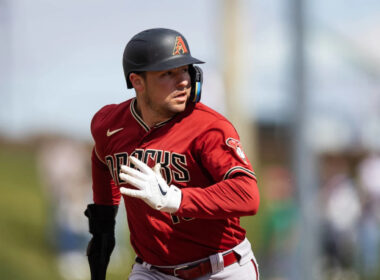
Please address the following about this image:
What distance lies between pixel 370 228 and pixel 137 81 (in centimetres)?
960

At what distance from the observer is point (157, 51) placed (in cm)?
418

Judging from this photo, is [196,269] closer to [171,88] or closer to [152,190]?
[152,190]

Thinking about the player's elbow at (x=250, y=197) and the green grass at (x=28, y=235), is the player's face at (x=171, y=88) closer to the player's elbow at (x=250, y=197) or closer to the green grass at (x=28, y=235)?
the player's elbow at (x=250, y=197)

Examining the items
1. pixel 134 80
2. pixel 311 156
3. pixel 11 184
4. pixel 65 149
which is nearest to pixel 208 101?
pixel 311 156

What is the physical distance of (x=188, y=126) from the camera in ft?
13.7

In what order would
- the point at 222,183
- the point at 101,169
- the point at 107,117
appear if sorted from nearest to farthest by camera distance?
the point at 222,183, the point at 107,117, the point at 101,169

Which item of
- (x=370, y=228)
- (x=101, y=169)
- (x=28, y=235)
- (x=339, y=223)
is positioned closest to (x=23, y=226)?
(x=28, y=235)

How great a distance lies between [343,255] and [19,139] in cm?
1105

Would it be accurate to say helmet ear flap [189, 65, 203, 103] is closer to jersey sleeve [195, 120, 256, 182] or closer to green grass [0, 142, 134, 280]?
jersey sleeve [195, 120, 256, 182]

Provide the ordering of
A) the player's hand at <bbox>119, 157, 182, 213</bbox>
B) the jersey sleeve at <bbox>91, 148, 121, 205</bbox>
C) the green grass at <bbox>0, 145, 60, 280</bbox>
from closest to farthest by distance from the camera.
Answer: the player's hand at <bbox>119, 157, 182, 213</bbox>, the jersey sleeve at <bbox>91, 148, 121, 205</bbox>, the green grass at <bbox>0, 145, 60, 280</bbox>

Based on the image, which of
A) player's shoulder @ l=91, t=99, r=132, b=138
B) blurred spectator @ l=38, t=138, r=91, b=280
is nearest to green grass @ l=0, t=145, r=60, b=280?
blurred spectator @ l=38, t=138, r=91, b=280

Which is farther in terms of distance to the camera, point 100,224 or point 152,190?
point 100,224

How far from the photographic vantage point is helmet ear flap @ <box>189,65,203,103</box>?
165 inches

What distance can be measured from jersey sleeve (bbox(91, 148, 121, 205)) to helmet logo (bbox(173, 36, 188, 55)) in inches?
36.2
